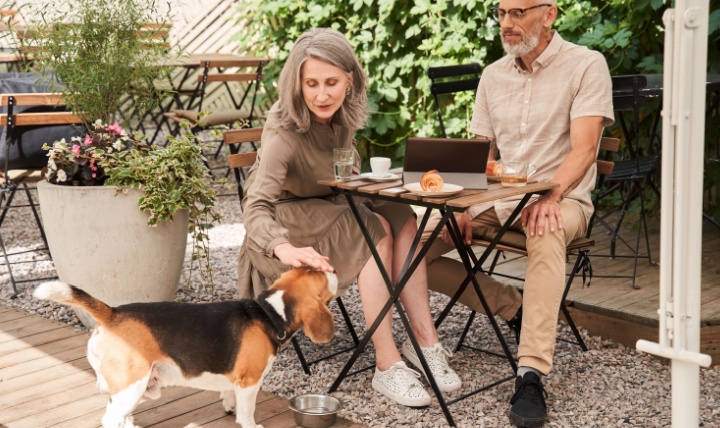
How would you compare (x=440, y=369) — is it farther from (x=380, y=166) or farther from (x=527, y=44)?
(x=527, y=44)

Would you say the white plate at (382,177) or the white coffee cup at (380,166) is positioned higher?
the white coffee cup at (380,166)

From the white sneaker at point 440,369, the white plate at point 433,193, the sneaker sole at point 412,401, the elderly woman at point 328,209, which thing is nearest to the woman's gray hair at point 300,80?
the elderly woman at point 328,209

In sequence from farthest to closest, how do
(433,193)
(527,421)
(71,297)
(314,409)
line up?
(314,409)
(527,421)
(433,193)
(71,297)

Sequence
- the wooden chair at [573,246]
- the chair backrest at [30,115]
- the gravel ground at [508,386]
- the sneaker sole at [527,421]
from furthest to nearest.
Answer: the chair backrest at [30,115] < the wooden chair at [573,246] < the gravel ground at [508,386] < the sneaker sole at [527,421]

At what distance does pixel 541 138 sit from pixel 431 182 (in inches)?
33.4

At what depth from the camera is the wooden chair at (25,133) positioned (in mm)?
4199

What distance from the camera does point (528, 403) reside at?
2.87 m

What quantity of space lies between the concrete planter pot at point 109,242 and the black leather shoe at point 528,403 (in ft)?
5.76

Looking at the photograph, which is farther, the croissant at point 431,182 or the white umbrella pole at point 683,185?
the croissant at point 431,182

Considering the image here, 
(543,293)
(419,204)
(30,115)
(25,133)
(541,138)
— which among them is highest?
(30,115)

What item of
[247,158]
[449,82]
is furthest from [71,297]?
[449,82]

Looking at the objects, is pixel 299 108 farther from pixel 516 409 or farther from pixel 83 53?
pixel 83 53

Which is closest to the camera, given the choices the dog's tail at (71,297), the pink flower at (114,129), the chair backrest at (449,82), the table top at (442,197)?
the dog's tail at (71,297)

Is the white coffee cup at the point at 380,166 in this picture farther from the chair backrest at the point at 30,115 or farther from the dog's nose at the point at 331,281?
the chair backrest at the point at 30,115
